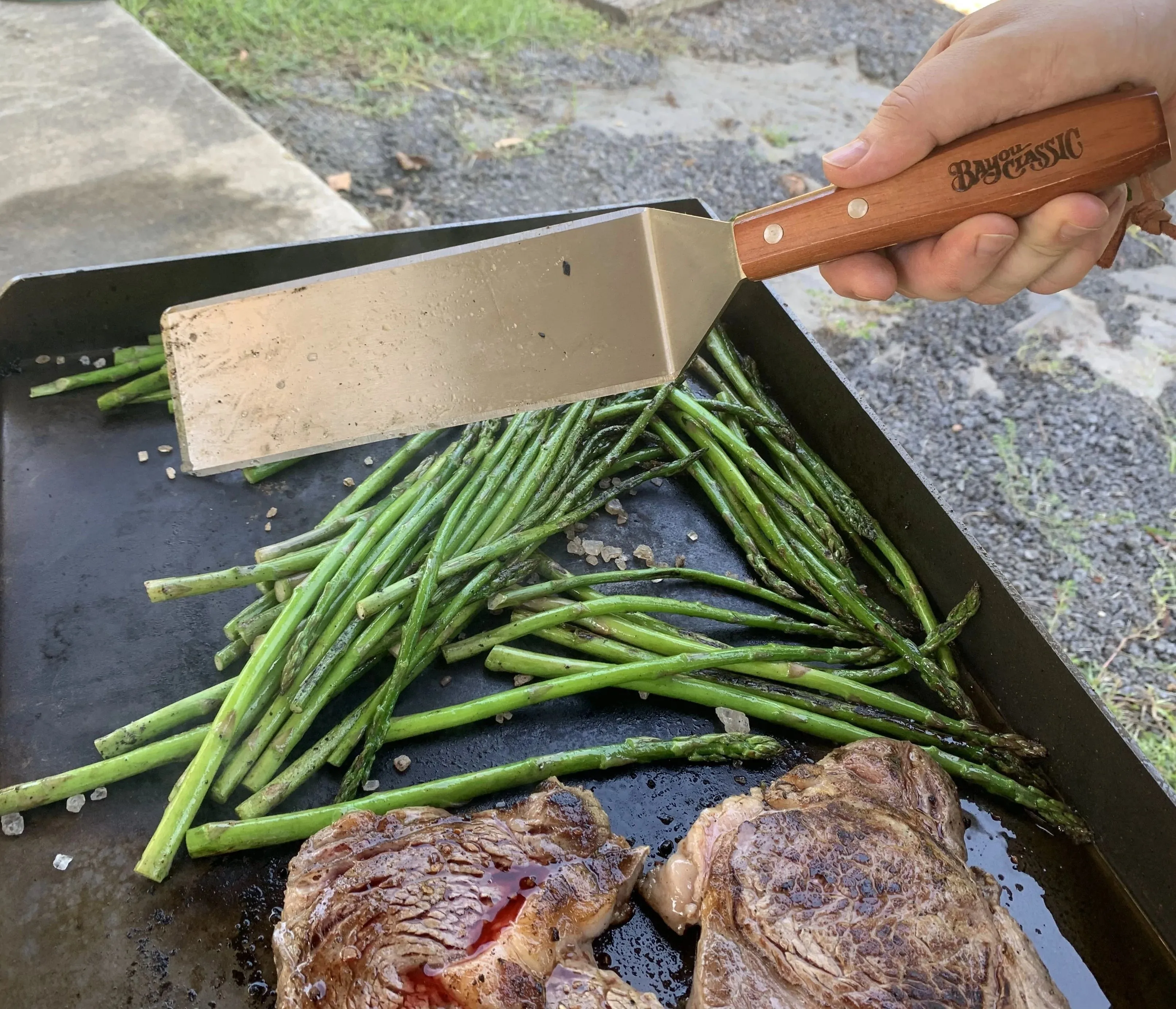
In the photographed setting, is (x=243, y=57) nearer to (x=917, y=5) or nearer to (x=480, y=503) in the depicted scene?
(x=480, y=503)

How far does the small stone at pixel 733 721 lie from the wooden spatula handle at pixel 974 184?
4.90 feet

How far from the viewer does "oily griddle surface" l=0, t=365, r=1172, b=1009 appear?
2.40 metres

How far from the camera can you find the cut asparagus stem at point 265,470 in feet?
11.6

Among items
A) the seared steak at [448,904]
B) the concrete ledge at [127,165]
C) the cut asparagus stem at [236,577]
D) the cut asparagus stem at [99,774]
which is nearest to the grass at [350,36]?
the concrete ledge at [127,165]

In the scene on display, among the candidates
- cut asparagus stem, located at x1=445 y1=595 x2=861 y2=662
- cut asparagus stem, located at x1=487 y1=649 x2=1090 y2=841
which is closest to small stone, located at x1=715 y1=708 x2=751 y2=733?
cut asparagus stem, located at x1=487 y1=649 x2=1090 y2=841

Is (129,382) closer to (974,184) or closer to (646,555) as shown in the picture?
(646,555)

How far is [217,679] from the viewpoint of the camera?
9.82 ft

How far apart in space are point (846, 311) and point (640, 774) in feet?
15.7

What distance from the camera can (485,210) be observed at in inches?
271

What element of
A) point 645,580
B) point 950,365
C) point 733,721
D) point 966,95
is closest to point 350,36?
point 950,365

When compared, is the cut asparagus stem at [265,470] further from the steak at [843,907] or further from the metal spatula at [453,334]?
the steak at [843,907]

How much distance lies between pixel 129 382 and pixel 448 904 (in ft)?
9.47

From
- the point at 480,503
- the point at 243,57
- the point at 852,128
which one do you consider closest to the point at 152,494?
the point at 480,503

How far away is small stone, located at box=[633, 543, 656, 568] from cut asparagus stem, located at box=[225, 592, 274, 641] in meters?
1.43
